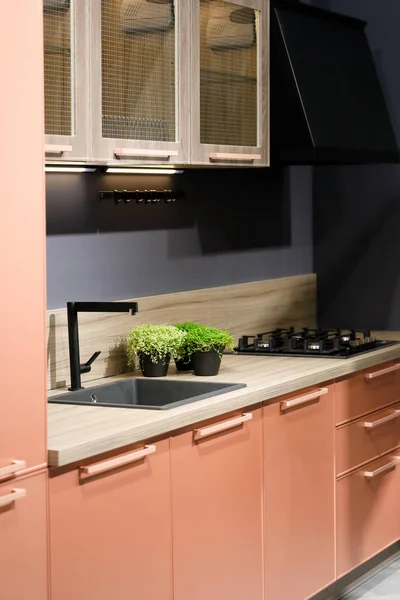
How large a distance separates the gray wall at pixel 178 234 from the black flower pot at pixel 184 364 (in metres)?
0.34

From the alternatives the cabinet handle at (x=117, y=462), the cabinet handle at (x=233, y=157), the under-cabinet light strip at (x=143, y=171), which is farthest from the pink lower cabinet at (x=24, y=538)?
the cabinet handle at (x=233, y=157)

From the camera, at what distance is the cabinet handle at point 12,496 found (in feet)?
7.98

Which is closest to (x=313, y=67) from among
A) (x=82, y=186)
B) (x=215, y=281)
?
(x=215, y=281)

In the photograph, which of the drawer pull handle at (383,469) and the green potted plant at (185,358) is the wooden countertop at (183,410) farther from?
the drawer pull handle at (383,469)

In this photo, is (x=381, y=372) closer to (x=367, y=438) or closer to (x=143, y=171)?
(x=367, y=438)

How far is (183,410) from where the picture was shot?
121 inches

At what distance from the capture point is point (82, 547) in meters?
2.68

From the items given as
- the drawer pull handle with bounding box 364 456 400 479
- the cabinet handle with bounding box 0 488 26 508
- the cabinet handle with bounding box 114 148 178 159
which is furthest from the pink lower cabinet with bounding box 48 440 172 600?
the drawer pull handle with bounding box 364 456 400 479

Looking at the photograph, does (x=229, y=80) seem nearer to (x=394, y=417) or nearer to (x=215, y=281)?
(x=215, y=281)

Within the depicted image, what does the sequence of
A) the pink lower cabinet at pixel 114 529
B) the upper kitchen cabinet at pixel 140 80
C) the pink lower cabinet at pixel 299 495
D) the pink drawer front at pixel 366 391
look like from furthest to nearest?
the pink drawer front at pixel 366 391, the pink lower cabinet at pixel 299 495, the upper kitchen cabinet at pixel 140 80, the pink lower cabinet at pixel 114 529

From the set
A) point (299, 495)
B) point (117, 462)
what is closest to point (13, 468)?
point (117, 462)

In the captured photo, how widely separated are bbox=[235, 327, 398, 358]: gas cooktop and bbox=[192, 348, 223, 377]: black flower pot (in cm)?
52

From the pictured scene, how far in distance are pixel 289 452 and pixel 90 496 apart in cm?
110

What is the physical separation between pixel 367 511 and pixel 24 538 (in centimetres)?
205
